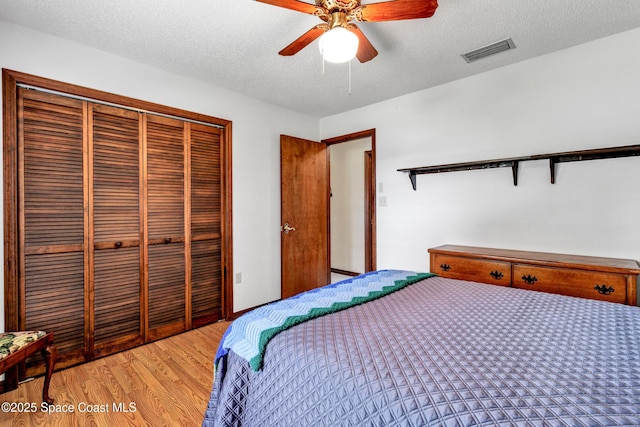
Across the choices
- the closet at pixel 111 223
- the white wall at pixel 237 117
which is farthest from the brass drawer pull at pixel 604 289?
the closet at pixel 111 223

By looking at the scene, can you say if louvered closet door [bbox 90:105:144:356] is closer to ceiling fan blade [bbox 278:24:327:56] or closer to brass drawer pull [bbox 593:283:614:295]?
ceiling fan blade [bbox 278:24:327:56]

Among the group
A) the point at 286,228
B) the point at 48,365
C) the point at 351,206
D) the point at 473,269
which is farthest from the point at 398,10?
the point at 351,206

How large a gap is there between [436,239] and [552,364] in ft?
7.37

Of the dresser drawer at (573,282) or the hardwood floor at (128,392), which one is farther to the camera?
the dresser drawer at (573,282)

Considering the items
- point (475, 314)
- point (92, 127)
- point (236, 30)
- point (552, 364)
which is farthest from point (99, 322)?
point (552, 364)

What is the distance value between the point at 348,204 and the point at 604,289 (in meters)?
3.57

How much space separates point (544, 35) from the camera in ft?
7.12

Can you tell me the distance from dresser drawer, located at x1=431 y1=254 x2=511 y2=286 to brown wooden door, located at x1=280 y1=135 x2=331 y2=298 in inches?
65.8

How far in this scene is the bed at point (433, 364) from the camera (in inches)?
28.9

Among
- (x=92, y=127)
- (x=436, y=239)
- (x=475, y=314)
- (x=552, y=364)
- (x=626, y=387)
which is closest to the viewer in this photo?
(x=626, y=387)

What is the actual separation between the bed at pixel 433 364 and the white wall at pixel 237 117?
198cm

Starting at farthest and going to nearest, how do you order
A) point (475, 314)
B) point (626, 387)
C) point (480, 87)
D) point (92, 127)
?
1. point (480, 87)
2. point (92, 127)
3. point (475, 314)
4. point (626, 387)

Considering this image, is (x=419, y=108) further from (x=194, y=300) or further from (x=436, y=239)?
(x=194, y=300)

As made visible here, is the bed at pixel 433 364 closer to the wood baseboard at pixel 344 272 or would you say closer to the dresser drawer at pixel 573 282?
the dresser drawer at pixel 573 282
